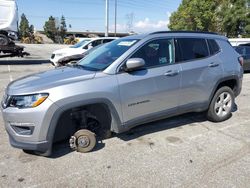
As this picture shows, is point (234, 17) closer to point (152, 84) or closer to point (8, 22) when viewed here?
point (8, 22)

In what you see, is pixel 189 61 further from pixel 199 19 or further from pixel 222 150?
pixel 199 19

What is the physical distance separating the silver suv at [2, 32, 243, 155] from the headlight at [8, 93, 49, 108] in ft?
0.04

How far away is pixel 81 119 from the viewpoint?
4.08 meters

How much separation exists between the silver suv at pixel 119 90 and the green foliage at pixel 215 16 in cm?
3230

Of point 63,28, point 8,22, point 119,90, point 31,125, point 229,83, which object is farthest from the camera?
point 63,28

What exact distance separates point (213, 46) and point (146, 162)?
2778 mm

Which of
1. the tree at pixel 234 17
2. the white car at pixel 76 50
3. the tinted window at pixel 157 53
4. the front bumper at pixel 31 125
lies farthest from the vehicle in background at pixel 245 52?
the tree at pixel 234 17

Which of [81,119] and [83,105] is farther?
[81,119]

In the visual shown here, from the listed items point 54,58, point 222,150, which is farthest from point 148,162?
point 54,58

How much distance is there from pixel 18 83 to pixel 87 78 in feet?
3.34

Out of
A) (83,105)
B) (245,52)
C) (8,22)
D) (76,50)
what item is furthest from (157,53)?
(8,22)

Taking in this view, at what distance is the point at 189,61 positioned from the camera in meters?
4.79

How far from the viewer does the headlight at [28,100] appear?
11.3ft

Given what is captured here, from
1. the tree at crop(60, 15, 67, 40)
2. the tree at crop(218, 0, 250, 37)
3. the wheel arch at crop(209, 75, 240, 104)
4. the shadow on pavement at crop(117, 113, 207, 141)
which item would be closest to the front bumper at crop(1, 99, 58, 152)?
Answer: the shadow on pavement at crop(117, 113, 207, 141)
